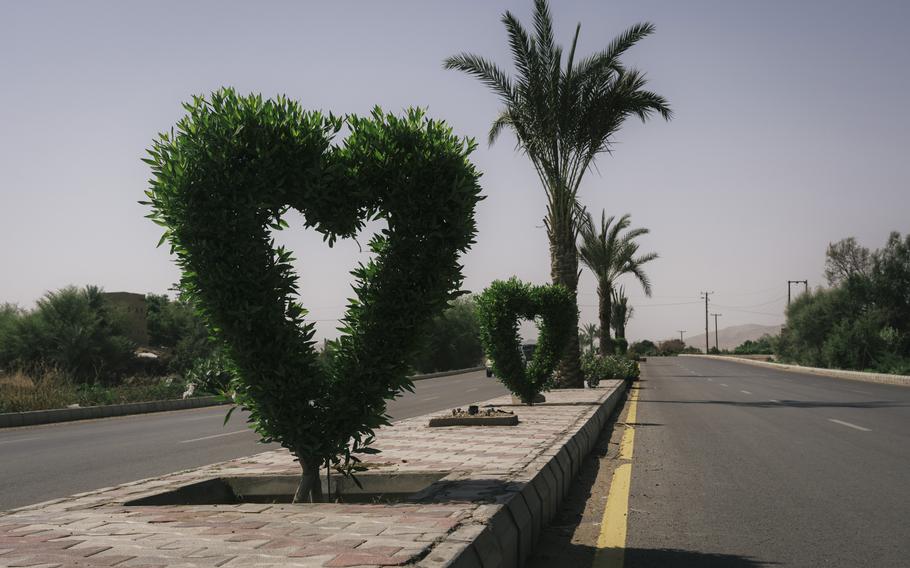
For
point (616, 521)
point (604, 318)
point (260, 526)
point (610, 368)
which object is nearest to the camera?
point (260, 526)

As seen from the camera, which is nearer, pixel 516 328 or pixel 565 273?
pixel 516 328

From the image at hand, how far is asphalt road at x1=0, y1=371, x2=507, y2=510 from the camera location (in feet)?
32.0

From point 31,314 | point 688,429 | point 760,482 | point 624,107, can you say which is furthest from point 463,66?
point 31,314

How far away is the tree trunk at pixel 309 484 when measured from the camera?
6324 millimetres

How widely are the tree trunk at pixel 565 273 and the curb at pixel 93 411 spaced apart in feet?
31.9

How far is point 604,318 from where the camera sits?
42688mm

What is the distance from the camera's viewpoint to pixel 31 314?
35.6 metres

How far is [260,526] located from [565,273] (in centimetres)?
1872

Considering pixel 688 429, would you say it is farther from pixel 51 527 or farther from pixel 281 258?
pixel 51 527

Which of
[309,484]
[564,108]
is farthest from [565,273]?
[309,484]

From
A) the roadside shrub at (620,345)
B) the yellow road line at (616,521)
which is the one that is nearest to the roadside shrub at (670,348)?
the roadside shrub at (620,345)

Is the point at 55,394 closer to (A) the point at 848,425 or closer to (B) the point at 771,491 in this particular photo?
(A) the point at 848,425

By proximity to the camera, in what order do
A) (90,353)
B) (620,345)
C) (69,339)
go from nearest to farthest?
(69,339) → (90,353) → (620,345)

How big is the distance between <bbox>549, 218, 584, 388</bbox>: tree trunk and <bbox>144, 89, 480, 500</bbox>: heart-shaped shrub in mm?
16635
